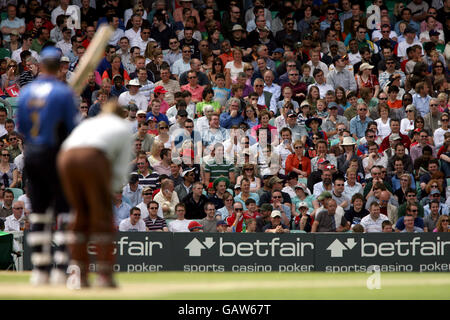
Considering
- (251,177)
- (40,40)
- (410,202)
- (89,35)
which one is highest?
(89,35)

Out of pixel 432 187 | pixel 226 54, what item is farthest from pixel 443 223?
pixel 226 54

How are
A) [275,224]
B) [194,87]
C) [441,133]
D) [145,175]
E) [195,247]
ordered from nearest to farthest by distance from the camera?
[195,247] → [275,224] → [145,175] → [441,133] → [194,87]

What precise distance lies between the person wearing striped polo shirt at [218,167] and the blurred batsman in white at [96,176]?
10428 mm

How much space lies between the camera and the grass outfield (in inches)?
428

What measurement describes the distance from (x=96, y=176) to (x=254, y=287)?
5900 millimetres

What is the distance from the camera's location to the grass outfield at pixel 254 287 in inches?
428

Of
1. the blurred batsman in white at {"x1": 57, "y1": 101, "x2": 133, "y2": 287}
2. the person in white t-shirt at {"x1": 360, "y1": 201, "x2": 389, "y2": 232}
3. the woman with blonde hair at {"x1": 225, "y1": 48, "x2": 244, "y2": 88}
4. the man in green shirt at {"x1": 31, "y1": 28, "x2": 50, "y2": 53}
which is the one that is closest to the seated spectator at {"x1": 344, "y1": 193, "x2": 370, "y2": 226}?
the person in white t-shirt at {"x1": 360, "y1": 201, "x2": 389, "y2": 232}

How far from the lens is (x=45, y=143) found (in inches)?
384

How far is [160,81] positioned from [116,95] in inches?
44.8

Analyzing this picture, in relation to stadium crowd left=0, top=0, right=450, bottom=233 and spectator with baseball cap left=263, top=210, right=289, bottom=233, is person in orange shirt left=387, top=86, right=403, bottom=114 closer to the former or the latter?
stadium crowd left=0, top=0, right=450, bottom=233

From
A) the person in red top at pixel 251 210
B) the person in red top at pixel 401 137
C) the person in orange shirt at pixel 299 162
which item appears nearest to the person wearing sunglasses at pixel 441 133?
the person in red top at pixel 401 137

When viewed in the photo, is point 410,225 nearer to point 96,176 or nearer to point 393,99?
point 393,99

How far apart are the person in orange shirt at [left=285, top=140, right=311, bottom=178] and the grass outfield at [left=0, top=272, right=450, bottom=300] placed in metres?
3.00

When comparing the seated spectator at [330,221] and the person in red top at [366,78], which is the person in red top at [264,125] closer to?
the seated spectator at [330,221]
